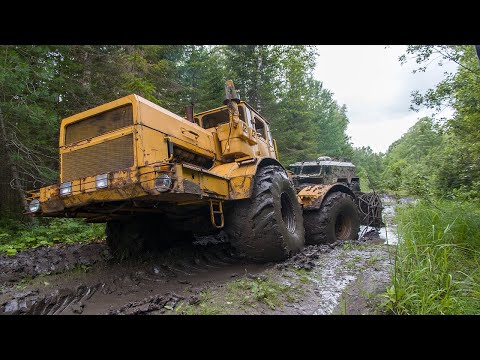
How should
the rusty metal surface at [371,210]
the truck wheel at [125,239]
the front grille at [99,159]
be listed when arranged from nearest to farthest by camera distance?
the front grille at [99,159] < the truck wheel at [125,239] < the rusty metal surface at [371,210]

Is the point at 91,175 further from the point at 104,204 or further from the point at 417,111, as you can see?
the point at 417,111

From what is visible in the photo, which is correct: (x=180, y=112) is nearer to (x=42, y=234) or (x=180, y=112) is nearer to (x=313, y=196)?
(x=42, y=234)

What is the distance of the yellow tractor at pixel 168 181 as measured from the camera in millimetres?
3639

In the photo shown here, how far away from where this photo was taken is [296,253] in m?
5.13

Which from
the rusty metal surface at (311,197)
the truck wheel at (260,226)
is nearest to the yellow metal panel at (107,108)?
the truck wheel at (260,226)

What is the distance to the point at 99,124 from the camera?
4.13 meters

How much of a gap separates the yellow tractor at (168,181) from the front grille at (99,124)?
0.04 feet

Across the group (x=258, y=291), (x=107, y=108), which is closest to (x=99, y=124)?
(x=107, y=108)

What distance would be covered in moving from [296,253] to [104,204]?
9.35 ft

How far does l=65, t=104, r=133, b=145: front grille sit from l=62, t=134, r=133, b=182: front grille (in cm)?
19

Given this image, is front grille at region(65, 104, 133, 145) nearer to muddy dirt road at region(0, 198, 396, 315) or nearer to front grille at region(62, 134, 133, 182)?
front grille at region(62, 134, 133, 182)

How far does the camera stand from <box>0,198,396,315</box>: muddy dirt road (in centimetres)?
314

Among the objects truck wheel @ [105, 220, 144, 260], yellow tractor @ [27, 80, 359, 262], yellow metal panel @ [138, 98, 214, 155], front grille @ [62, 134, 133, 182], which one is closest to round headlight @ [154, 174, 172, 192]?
yellow tractor @ [27, 80, 359, 262]

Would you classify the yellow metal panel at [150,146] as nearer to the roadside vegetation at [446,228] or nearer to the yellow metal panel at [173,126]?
the yellow metal panel at [173,126]
